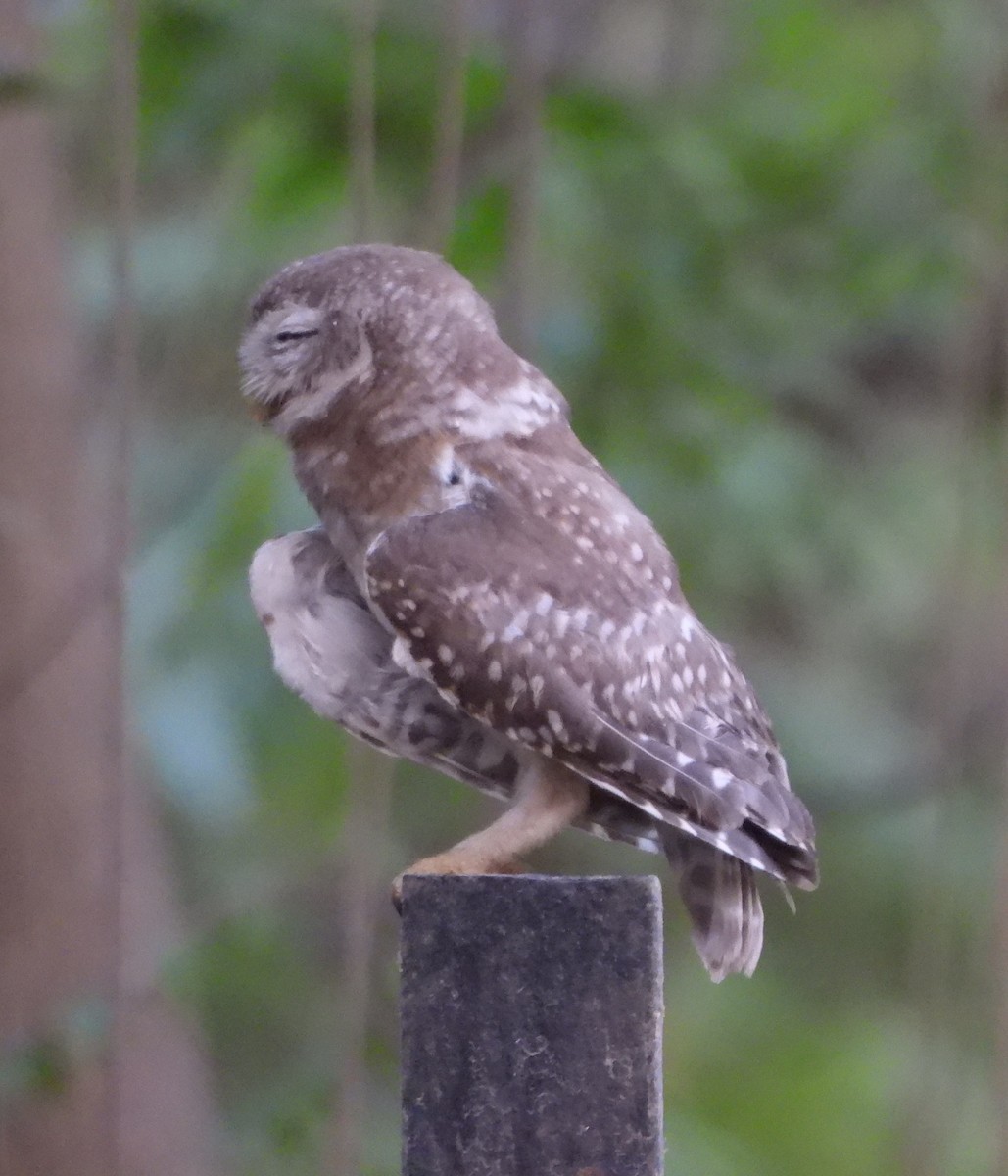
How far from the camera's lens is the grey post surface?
180cm

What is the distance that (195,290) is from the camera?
13.1 feet

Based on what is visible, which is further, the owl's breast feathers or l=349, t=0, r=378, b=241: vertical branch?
l=349, t=0, r=378, b=241: vertical branch

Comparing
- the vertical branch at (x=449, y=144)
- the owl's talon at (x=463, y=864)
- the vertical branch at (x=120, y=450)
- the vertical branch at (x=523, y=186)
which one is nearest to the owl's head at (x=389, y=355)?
the vertical branch at (x=120, y=450)

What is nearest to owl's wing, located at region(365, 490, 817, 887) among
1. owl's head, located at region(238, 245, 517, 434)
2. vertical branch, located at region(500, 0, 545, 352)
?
owl's head, located at region(238, 245, 517, 434)

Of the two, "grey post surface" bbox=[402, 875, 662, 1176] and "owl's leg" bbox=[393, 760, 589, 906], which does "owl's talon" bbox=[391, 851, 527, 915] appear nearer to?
"owl's leg" bbox=[393, 760, 589, 906]

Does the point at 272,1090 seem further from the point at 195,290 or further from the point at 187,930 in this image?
the point at 195,290

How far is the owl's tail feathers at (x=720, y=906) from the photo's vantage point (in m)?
2.38

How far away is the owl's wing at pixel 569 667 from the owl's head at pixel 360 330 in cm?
25

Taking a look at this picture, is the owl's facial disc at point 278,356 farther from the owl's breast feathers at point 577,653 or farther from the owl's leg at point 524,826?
the owl's leg at point 524,826

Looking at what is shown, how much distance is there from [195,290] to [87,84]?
79 cm

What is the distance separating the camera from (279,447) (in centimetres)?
357

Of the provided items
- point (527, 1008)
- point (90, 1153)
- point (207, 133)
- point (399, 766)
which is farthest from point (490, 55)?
point (527, 1008)

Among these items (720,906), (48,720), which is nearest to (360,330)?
(720,906)

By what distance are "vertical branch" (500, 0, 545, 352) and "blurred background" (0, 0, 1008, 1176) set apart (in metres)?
0.01
